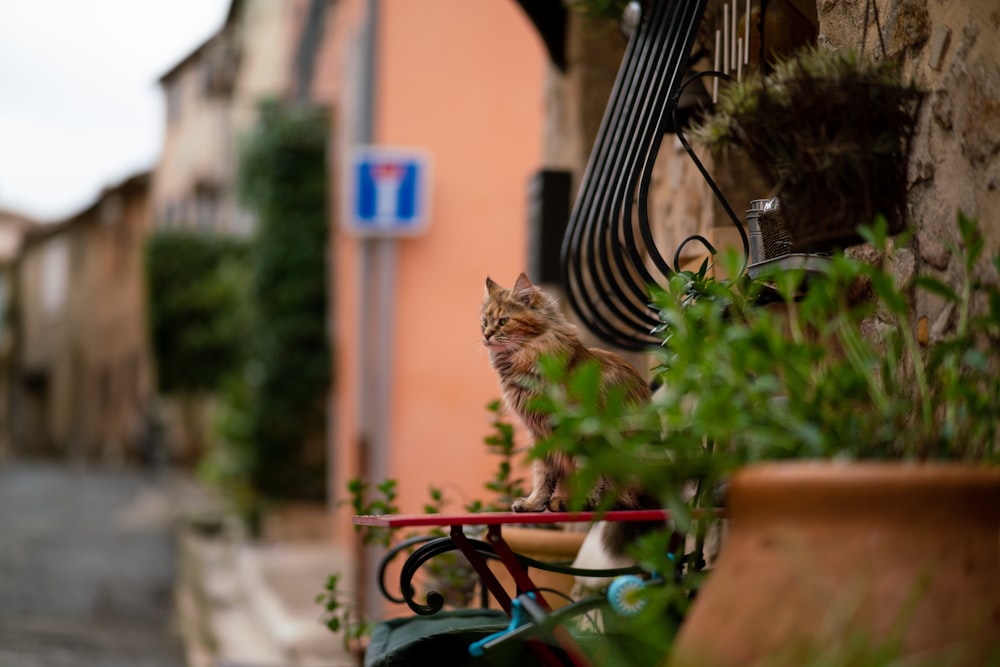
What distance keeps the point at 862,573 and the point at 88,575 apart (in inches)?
374

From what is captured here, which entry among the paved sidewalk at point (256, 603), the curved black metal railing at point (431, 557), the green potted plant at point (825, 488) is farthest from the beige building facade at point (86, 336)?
the green potted plant at point (825, 488)

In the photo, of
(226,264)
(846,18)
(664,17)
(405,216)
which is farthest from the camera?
(226,264)

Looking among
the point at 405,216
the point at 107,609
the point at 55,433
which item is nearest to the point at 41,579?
the point at 107,609

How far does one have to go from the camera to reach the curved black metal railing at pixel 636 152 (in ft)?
8.35

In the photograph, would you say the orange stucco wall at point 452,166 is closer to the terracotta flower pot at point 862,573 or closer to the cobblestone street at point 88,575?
the cobblestone street at point 88,575

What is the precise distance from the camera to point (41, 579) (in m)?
9.45

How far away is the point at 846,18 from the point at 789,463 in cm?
129

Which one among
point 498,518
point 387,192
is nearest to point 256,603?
point 387,192

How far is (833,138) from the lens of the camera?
73.8 inches

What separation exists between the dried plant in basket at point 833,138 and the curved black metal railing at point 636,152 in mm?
451

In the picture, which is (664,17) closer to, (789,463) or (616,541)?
(616,541)

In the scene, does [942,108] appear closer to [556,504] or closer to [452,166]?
[556,504]

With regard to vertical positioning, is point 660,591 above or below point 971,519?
below

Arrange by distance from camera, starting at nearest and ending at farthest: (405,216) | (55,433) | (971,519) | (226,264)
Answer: (971,519), (405,216), (226,264), (55,433)
